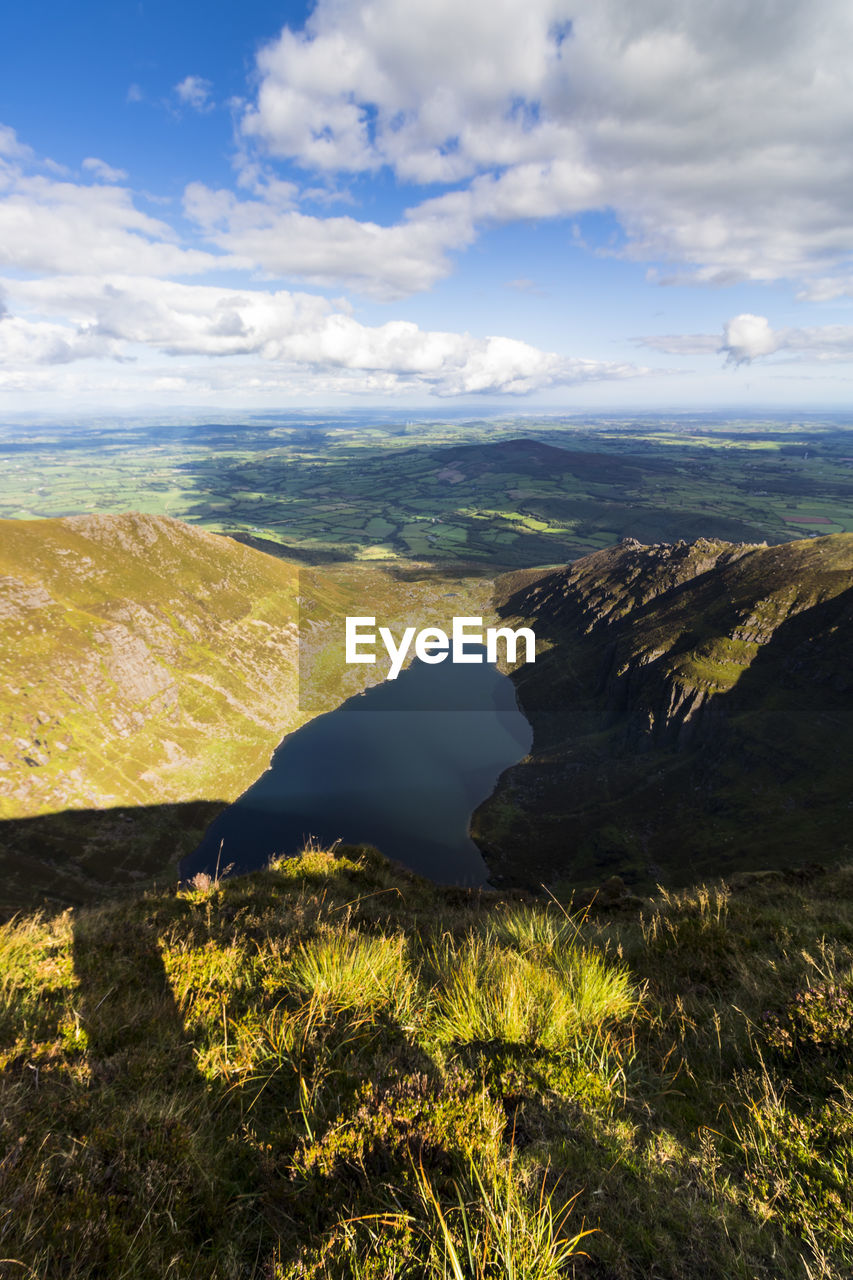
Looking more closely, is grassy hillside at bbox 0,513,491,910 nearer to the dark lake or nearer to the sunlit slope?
the sunlit slope

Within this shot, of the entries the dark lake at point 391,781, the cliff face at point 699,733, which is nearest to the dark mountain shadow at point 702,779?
the cliff face at point 699,733

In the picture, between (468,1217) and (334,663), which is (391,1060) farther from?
(334,663)

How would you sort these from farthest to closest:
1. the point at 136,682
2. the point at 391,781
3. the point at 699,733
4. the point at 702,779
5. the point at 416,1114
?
the point at 136,682 < the point at 391,781 < the point at 699,733 < the point at 702,779 < the point at 416,1114

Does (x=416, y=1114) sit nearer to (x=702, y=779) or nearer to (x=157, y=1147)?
(x=157, y=1147)

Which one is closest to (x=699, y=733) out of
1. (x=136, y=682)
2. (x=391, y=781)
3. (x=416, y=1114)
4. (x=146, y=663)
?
(x=391, y=781)

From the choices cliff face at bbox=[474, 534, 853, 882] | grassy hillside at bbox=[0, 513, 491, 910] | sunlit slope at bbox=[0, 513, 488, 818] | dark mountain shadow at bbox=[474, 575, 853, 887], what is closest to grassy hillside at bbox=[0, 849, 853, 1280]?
dark mountain shadow at bbox=[474, 575, 853, 887]

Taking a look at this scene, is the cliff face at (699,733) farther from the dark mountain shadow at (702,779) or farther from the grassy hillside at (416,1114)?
the grassy hillside at (416,1114)
